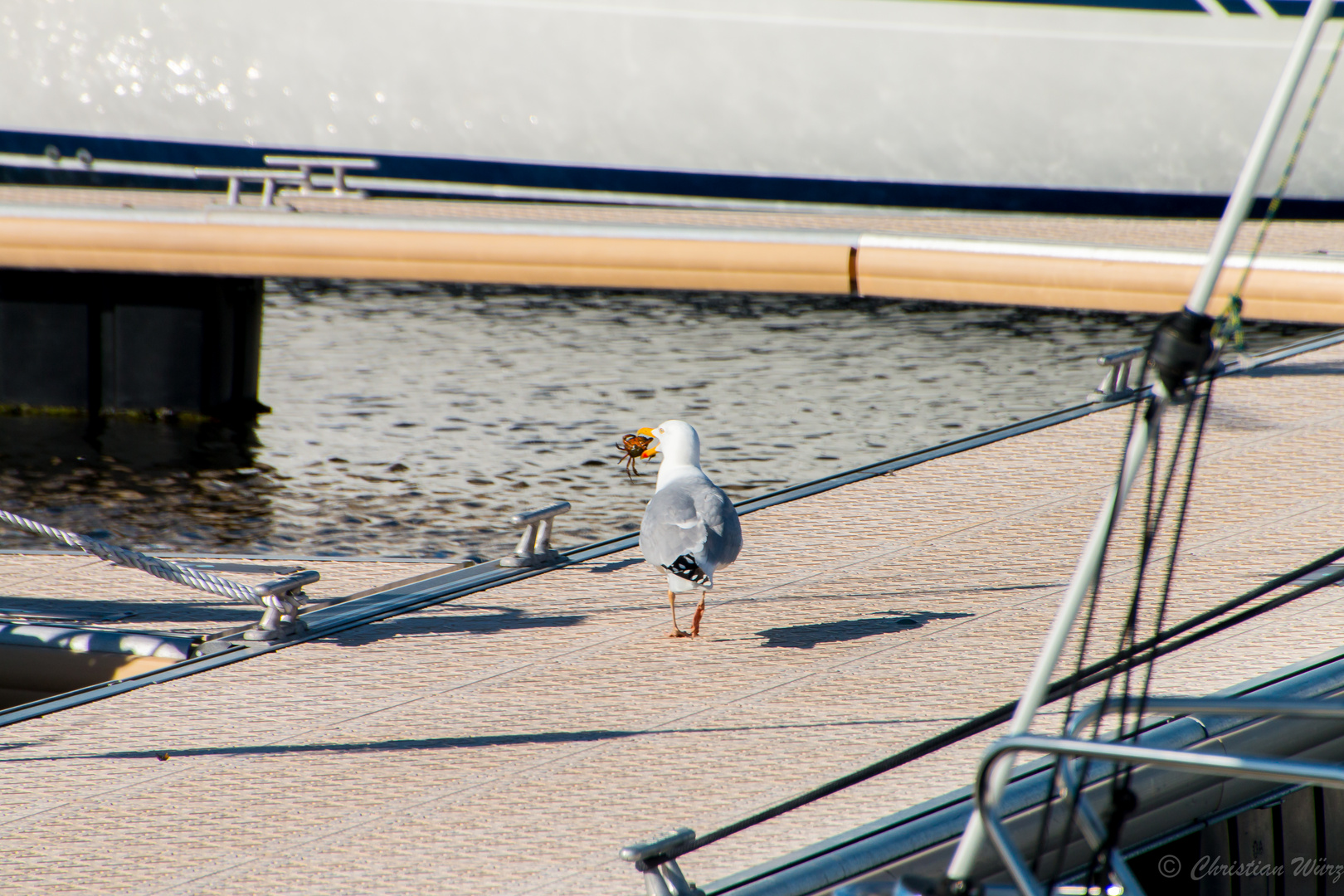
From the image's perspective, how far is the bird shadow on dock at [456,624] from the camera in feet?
15.6

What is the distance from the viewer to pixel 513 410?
400 inches

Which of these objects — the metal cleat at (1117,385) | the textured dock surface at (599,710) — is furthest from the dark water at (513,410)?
the textured dock surface at (599,710)

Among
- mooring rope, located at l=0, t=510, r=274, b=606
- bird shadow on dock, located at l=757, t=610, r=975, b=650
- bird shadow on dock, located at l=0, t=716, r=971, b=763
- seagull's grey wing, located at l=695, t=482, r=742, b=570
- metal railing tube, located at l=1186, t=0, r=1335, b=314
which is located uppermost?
mooring rope, located at l=0, t=510, r=274, b=606

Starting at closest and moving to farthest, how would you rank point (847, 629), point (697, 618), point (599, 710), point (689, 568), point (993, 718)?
point (993, 718) < point (599, 710) < point (689, 568) < point (697, 618) < point (847, 629)

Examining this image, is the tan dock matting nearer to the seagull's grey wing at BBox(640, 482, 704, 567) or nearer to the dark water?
the dark water

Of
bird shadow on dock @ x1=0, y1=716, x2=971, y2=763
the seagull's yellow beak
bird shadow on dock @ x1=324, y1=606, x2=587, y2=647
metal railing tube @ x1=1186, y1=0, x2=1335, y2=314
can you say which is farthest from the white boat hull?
metal railing tube @ x1=1186, y1=0, x2=1335, y2=314

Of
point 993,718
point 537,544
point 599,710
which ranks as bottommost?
point 993,718

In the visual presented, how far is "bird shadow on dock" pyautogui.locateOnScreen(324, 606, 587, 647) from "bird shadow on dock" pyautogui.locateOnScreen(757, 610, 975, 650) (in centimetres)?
72

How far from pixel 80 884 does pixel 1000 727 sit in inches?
93.2

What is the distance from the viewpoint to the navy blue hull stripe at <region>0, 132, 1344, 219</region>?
40.0 ft

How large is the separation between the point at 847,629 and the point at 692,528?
80 cm

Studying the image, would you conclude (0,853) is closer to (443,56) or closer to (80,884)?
(80,884)

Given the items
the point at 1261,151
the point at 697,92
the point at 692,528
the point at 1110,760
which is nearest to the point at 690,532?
the point at 692,528

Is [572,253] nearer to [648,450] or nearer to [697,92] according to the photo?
[697,92]
